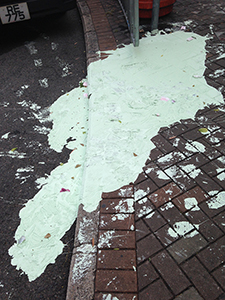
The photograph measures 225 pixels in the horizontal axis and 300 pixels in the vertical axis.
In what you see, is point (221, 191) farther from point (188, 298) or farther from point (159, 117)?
point (159, 117)

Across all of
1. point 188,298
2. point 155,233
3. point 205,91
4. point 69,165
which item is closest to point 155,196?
point 155,233

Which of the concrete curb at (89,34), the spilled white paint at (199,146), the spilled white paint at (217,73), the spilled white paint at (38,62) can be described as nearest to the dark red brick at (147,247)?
the spilled white paint at (199,146)

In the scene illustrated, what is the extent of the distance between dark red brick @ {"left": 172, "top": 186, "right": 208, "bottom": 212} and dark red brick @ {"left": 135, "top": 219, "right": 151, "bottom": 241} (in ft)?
1.10

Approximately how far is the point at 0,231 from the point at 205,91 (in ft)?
9.12

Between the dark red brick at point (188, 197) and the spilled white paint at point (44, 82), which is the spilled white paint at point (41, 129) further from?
the dark red brick at point (188, 197)

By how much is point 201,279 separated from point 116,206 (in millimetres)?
833

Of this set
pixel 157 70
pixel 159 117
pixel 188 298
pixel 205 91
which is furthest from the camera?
pixel 157 70

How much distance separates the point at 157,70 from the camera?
12.2ft

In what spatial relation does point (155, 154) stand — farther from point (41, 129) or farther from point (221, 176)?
point (41, 129)

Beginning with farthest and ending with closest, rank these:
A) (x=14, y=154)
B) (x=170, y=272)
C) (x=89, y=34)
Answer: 1. (x=89, y=34)
2. (x=14, y=154)
3. (x=170, y=272)

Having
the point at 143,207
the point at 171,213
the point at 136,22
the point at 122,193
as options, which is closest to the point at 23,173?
the point at 122,193

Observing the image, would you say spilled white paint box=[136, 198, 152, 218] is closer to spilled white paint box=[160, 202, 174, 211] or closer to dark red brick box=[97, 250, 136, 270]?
spilled white paint box=[160, 202, 174, 211]

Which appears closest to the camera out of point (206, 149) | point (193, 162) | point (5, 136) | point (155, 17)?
point (193, 162)

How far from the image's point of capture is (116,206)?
222 centimetres
